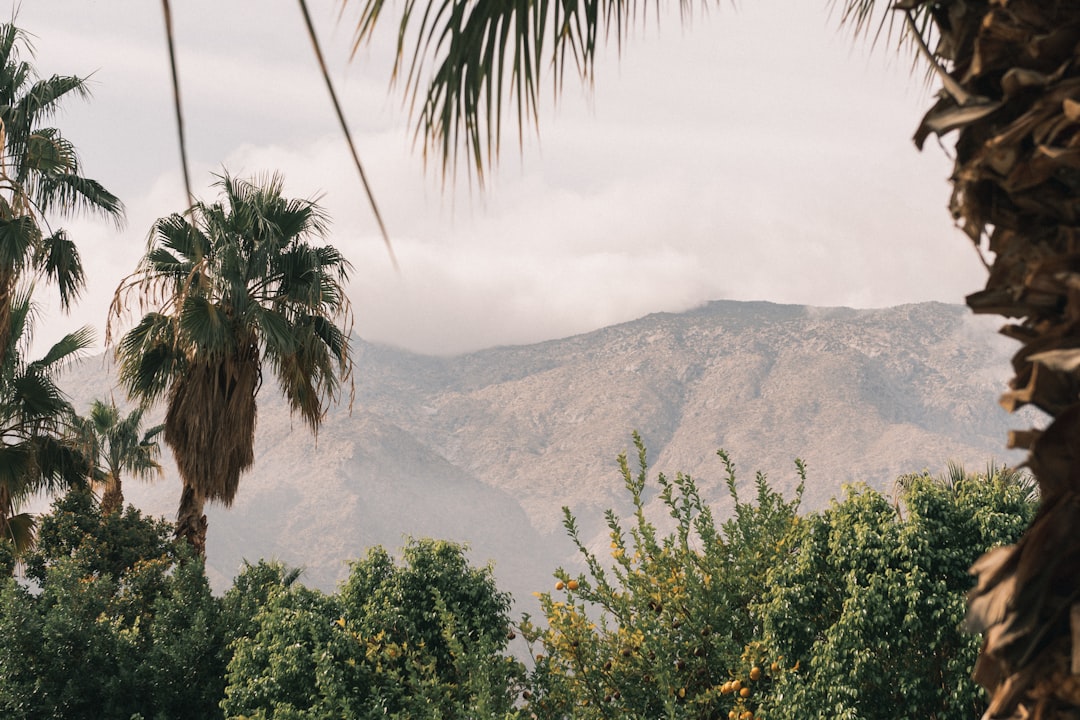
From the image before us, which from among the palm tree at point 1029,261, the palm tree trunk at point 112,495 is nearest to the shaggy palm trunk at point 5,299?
the palm tree trunk at point 112,495

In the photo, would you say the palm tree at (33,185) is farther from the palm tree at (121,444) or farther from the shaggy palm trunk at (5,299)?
the palm tree at (121,444)

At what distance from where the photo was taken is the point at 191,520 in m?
13.2

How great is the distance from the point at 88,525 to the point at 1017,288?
18.4 metres

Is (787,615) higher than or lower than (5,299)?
lower

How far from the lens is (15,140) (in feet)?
40.2

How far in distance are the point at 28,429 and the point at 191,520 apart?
295cm

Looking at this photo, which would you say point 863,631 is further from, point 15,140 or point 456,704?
point 15,140

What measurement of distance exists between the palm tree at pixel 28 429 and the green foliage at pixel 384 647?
6.16 meters

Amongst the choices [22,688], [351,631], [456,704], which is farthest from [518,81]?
[22,688]

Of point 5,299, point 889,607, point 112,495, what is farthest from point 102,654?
point 112,495

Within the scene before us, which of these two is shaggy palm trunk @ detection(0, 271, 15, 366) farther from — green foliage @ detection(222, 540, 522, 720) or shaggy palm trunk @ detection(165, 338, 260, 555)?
green foliage @ detection(222, 540, 522, 720)

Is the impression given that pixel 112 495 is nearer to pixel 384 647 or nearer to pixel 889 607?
pixel 384 647

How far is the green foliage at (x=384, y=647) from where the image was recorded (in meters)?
7.48

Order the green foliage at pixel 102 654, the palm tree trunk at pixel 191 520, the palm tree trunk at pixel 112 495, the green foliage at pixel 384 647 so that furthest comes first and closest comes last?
the palm tree trunk at pixel 112 495
the palm tree trunk at pixel 191 520
the green foliage at pixel 102 654
the green foliage at pixel 384 647
